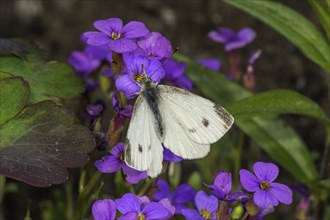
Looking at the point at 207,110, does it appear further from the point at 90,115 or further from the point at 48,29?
the point at 48,29

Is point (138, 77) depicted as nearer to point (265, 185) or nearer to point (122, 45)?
point (122, 45)

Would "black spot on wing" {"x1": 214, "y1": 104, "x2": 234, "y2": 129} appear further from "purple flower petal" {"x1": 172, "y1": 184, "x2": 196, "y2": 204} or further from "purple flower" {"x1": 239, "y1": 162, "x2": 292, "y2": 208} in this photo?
"purple flower petal" {"x1": 172, "y1": 184, "x2": 196, "y2": 204}

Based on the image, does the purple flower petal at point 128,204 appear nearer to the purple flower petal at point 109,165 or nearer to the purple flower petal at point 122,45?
the purple flower petal at point 109,165

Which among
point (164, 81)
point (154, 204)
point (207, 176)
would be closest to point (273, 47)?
point (207, 176)

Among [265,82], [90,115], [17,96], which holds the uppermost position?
[17,96]

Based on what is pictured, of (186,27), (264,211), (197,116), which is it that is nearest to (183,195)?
(264,211)

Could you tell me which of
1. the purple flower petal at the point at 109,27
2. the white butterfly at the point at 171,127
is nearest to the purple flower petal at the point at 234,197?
the white butterfly at the point at 171,127

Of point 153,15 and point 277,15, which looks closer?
point 277,15

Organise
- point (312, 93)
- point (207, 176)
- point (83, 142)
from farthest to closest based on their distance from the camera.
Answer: point (312, 93)
point (207, 176)
point (83, 142)
